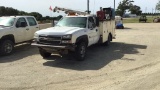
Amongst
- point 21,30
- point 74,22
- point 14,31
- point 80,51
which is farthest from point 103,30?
point 14,31

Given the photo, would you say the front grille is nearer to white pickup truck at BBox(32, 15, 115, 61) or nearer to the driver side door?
white pickup truck at BBox(32, 15, 115, 61)

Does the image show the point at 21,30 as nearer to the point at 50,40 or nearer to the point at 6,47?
the point at 6,47

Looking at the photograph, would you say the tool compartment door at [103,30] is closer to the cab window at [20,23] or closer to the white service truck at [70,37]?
the white service truck at [70,37]

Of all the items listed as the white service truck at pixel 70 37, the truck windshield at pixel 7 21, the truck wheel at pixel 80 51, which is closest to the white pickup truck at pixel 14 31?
the truck windshield at pixel 7 21

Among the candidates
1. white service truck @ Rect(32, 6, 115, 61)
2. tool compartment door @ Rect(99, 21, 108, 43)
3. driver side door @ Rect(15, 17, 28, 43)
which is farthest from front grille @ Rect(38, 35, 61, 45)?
tool compartment door @ Rect(99, 21, 108, 43)

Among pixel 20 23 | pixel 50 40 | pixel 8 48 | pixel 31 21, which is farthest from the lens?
pixel 31 21

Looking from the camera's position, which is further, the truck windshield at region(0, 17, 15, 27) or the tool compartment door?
the tool compartment door

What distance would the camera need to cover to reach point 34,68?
29.2 ft

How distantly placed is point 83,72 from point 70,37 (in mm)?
1690

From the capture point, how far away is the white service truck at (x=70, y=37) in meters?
9.43

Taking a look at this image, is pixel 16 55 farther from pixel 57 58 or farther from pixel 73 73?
pixel 73 73

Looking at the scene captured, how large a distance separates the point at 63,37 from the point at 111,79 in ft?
9.41

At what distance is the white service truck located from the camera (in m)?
9.43

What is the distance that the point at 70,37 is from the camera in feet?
30.8
